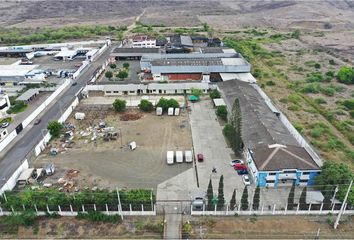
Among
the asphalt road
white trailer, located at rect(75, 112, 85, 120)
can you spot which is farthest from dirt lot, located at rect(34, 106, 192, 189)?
the asphalt road

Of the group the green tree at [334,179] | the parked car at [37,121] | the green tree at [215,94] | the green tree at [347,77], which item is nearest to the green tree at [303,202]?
the green tree at [334,179]

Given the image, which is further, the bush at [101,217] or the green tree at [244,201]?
the bush at [101,217]

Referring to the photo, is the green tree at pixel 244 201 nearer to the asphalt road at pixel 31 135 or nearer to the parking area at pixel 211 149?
the parking area at pixel 211 149

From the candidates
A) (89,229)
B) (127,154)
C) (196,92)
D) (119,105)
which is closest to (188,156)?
(127,154)

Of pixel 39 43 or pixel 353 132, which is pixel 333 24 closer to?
pixel 353 132

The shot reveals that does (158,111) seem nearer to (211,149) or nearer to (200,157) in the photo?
(211,149)

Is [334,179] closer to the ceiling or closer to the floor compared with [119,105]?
closer to the ceiling

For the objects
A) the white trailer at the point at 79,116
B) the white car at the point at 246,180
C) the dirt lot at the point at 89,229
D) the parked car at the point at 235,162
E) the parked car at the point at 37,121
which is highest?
the white car at the point at 246,180
